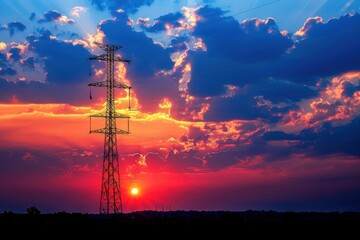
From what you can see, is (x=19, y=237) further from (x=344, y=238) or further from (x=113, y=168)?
(x=344, y=238)

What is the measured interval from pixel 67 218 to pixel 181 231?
4613 centimetres

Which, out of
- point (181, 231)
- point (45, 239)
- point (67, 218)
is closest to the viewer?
point (45, 239)

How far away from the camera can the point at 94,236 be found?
10669cm

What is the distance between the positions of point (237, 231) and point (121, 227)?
84.1 feet

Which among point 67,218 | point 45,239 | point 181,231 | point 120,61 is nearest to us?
point 45,239

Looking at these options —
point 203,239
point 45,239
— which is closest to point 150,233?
point 203,239

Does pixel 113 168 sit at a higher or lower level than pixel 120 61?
lower

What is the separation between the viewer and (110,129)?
10456 centimetres

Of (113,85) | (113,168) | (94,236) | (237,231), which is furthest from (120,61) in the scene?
(237,231)

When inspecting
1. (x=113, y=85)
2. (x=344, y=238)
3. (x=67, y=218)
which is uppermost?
(x=113, y=85)

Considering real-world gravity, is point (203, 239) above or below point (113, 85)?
below

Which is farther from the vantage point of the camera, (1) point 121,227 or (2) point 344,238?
(1) point 121,227

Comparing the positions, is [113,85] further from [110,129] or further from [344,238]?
[344,238]

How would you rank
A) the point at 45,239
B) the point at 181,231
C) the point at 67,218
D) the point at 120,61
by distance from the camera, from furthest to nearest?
the point at 67,218, the point at 181,231, the point at 120,61, the point at 45,239
